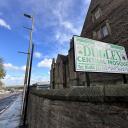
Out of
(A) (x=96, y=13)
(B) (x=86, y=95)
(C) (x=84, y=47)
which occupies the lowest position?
(B) (x=86, y=95)

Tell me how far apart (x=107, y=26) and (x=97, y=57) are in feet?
21.0

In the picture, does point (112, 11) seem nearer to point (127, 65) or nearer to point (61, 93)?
point (127, 65)

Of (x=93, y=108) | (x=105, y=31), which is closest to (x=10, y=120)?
(x=105, y=31)

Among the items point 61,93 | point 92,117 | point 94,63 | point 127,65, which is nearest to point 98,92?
point 92,117

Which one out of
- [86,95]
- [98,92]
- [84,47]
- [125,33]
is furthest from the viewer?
[125,33]

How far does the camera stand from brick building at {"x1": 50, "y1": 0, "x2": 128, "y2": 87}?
841 cm

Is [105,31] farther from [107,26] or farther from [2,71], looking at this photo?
[2,71]

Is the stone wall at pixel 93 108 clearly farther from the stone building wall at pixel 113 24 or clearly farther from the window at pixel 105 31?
the window at pixel 105 31

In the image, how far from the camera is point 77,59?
4.01 metres

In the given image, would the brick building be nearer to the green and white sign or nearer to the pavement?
the green and white sign

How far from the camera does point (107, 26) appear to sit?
997 centimetres

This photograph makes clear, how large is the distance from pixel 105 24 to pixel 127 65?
18.7 feet

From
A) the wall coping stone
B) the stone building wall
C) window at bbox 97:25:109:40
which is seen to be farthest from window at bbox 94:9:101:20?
the wall coping stone

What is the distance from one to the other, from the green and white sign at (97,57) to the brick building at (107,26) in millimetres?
1851
